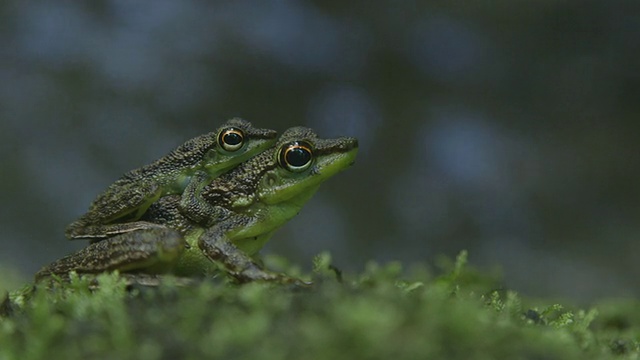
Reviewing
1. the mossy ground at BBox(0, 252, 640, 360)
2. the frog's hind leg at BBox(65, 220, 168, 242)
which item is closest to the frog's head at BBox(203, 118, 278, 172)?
the frog's hind leg at BBox(65, 220, 168, 242)

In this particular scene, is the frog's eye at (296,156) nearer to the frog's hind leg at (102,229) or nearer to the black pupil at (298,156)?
the black pupil at (298,156)

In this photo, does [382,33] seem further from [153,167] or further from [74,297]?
[74,297]

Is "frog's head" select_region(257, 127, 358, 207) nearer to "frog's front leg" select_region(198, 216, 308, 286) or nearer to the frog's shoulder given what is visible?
"frog's front leg" select_region(198, 216, 308, 286)

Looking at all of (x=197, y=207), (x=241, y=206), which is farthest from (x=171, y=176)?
(x=241, y=206)

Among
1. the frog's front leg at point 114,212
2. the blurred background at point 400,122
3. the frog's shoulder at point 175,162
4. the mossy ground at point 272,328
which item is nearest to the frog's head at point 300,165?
the frog's shoulder at point 175,162

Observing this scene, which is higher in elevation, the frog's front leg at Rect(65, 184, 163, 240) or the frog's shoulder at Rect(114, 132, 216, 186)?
the frog's shoulder at Rect(114, 132, 216, 186)

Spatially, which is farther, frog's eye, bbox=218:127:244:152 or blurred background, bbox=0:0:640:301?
blurred background, bbox=0:0:640:301

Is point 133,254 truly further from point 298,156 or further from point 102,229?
point 298,156

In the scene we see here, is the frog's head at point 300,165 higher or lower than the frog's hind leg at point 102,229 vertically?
higher
